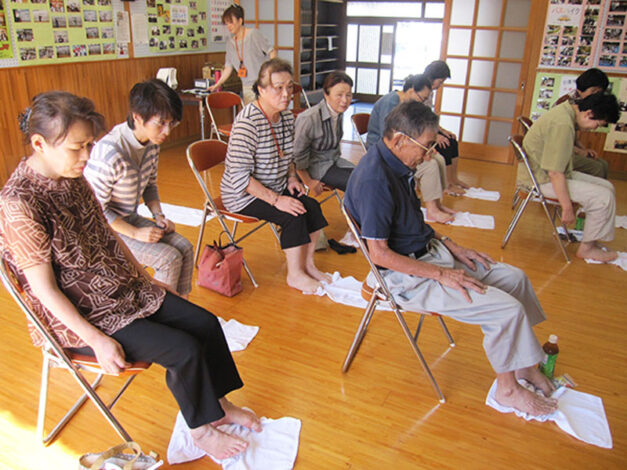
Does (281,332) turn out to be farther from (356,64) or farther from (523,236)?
(356,64)

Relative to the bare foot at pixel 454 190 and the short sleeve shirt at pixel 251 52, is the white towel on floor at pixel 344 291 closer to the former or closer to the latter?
the bare foot at pixel 454 190

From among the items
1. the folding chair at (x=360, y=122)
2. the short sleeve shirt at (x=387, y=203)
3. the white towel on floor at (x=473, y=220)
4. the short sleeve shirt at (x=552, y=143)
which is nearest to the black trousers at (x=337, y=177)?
the folding chair at (x=360, y=122)

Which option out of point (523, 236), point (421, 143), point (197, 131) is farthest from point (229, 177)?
point (197, 131)

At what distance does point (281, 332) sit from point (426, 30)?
314 inches

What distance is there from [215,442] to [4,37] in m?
3.95

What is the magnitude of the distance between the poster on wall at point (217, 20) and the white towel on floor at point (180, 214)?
3.32 m

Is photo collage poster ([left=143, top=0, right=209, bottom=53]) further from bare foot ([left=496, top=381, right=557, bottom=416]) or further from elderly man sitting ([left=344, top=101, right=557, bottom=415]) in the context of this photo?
bare foot ([left=496, top=381, right=557, bottom=416])

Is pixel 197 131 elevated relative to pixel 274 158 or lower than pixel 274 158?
lower

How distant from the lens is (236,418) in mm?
1928

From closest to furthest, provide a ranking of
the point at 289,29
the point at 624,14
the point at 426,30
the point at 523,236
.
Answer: the point at 523,236
the point at 624,14
the point at 289,29
the point at 426,30

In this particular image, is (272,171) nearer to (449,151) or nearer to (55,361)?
(55,361)

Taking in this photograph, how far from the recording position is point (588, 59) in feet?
17.0

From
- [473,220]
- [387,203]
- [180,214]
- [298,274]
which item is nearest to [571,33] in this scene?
[473,220]

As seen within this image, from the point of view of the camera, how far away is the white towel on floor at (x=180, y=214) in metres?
3.96
